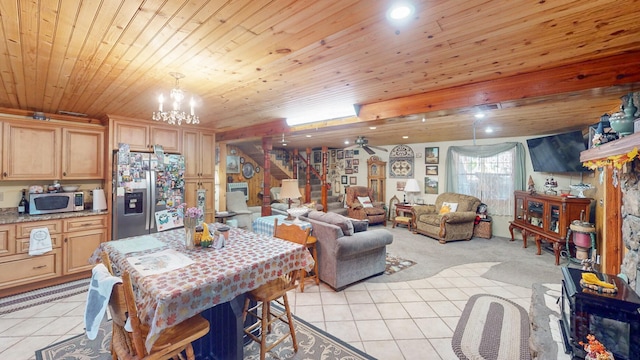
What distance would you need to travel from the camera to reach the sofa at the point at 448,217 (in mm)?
5273

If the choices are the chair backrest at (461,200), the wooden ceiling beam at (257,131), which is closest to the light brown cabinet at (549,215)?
the chair backrest at (461,200)

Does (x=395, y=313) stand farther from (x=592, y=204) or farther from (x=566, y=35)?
(x=592, y=204)

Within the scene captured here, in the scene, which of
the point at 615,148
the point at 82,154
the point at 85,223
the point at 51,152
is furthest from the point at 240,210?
the point at 615,148

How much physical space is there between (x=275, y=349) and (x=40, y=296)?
2.96 meters

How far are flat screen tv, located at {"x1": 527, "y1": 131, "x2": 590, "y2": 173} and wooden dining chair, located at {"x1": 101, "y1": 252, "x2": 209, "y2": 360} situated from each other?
579cm

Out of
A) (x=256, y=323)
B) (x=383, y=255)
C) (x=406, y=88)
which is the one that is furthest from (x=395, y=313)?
(x=406, y=88)

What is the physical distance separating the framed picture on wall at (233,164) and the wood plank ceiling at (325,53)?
202 inches

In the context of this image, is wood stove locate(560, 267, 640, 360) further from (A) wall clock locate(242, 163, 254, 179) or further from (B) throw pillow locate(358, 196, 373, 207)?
(A) wall clock locate(242, 163, 254, 179)

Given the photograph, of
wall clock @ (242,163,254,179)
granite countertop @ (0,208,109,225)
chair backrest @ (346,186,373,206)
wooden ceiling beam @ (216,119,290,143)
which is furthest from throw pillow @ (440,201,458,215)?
granite countertop @ (0,208,109,225)

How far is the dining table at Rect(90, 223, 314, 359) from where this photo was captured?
1420 millimetres

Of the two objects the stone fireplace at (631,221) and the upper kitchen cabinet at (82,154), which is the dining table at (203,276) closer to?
the upper kitchen cabinet at (82,154)

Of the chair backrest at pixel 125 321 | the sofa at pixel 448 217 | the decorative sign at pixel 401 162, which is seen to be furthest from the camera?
the decorative sign at pixel 401 162

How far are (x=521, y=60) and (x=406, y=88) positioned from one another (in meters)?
0.87

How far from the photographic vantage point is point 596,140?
2.48m
